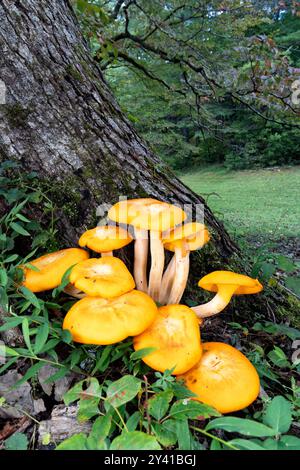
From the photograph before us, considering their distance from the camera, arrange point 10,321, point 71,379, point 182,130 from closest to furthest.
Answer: point 10,321, point 71,379, point 182,130

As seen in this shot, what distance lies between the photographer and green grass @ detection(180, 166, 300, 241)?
811 centimetres

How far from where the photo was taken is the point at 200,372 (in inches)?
55.8

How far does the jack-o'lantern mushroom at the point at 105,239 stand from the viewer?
5.34 ft

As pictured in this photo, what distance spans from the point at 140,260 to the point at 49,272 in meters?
0.51

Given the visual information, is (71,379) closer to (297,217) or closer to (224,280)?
(224,280)

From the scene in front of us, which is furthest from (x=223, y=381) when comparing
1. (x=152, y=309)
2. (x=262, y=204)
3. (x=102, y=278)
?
(x=262, y=204)

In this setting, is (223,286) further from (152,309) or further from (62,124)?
(62,124)

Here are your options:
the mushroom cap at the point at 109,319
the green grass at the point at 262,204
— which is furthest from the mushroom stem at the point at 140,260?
the green grass at the point at 262,204

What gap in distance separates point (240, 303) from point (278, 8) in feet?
21.5

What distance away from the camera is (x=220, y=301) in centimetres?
179

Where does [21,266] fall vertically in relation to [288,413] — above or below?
above

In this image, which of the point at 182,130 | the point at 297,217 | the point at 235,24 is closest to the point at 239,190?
the point at 297,217

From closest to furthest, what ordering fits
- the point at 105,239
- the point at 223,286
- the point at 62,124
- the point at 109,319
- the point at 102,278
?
the point at 109,319 < the point at 102,278 < the point at 105,239 < the point at 223,286 < the point at 62,124

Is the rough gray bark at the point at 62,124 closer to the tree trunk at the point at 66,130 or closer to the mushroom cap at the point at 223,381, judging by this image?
the tree trunk at the point at 66,130
